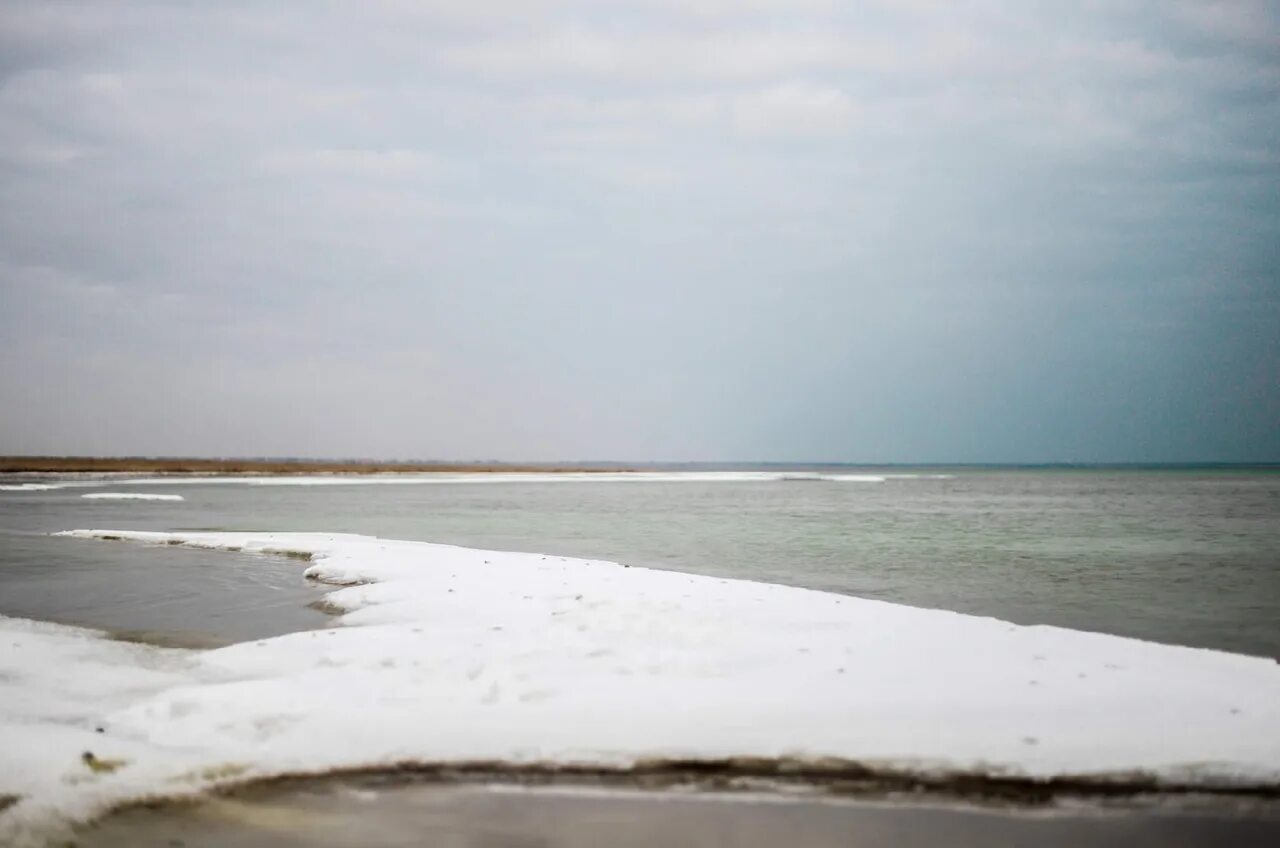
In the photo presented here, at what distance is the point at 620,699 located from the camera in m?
7.75

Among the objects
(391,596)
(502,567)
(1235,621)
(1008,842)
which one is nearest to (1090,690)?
(1008,842)

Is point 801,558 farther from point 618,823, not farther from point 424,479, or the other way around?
point 424,479

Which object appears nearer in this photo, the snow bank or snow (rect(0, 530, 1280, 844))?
snow (rect(0, 530, 1280, 844))

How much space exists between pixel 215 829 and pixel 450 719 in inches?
82.7

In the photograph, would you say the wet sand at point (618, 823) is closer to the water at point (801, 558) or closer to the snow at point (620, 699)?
the snow at point (620, 699)

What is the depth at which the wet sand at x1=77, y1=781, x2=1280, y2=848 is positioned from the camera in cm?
534

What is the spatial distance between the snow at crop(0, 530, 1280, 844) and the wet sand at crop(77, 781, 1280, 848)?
0.43m

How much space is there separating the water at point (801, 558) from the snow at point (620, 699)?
2586 mm

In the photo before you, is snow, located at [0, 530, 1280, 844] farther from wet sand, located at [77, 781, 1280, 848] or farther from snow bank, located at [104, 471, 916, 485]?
snow bank, located at [104, 471, 916, 485]

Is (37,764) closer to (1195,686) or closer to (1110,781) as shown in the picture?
(1110,781)

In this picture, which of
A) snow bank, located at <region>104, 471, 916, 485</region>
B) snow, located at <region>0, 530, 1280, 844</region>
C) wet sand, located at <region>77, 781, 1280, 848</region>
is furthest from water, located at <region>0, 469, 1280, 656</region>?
snow bank, located at <region>104, 471, 916, 485</region>

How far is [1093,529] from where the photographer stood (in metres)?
31.0

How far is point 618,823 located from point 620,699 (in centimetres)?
214

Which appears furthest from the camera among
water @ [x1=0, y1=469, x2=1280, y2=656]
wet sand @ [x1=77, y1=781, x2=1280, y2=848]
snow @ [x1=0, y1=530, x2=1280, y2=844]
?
water @ [x1=0, y1=469, x2=1280, y2=656]
